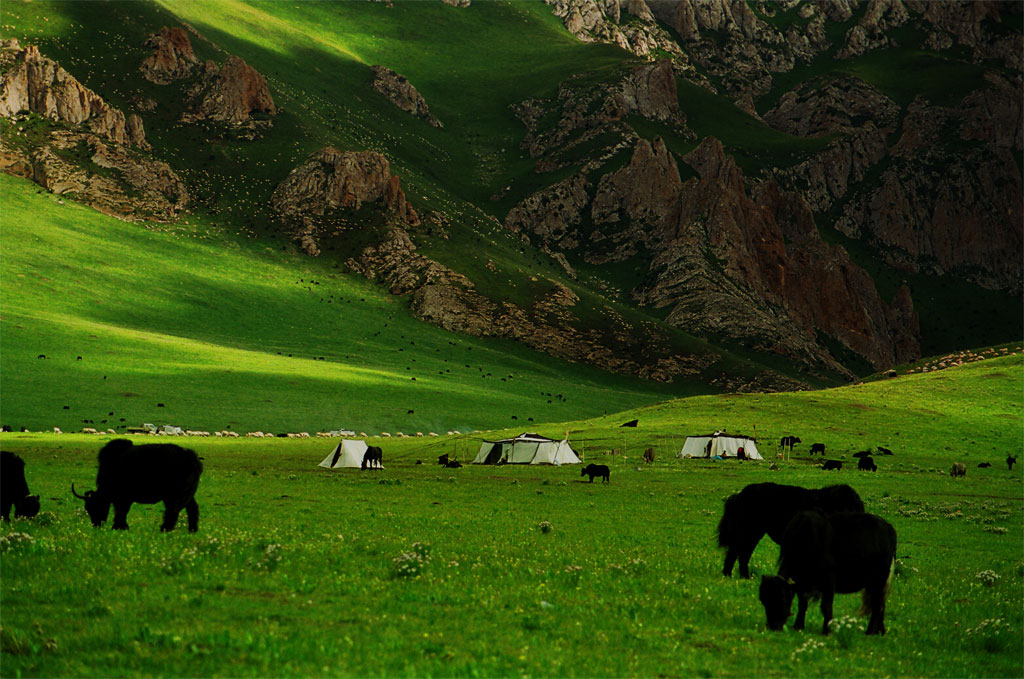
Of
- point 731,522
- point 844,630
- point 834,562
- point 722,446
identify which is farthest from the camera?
point 722,446

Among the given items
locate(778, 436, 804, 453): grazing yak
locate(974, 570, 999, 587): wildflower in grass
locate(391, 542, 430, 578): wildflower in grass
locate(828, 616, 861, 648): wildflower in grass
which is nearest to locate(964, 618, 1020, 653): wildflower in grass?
locate(828, 616, 861, 648): wildflower in grass

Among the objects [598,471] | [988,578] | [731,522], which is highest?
[731,522]

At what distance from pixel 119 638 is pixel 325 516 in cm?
2098

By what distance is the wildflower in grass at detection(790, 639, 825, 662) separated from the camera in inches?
510

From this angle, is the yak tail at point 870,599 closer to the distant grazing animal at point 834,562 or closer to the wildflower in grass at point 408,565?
the distant grazing animal at point 834,562

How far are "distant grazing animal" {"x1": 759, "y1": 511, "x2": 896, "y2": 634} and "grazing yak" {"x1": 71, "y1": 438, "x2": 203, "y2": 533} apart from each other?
47.1 feet

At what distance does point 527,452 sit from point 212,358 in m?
76.2

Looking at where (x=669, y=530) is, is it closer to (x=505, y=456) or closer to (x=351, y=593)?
(x=351, y=593)

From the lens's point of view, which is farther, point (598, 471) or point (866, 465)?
point (866, 465)

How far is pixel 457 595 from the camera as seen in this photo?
15773mm

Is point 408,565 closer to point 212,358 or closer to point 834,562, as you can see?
point 834,562

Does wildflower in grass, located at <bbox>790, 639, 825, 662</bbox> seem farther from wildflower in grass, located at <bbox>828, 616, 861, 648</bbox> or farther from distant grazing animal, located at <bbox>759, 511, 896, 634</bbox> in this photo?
distant grazing animal, located at <bbox>759, 511, 896, 634</bbox>

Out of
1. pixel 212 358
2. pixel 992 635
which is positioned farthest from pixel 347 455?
pixel 212 358

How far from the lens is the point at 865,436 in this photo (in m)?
88.1
